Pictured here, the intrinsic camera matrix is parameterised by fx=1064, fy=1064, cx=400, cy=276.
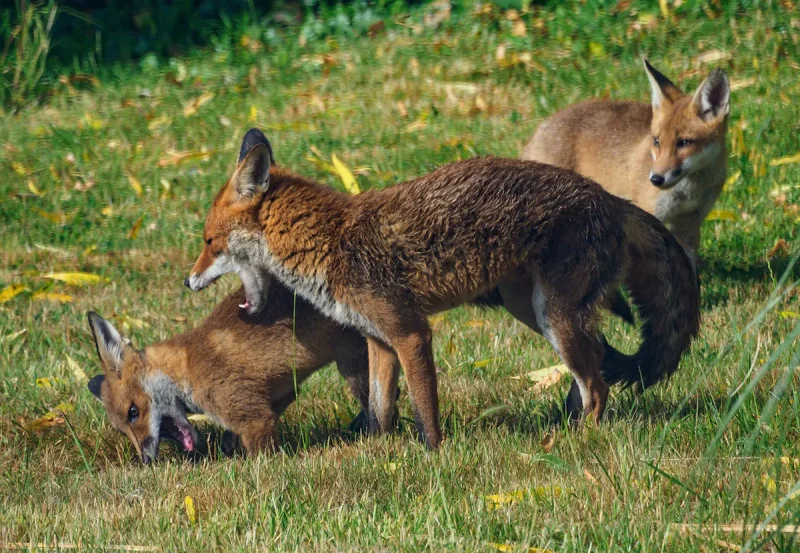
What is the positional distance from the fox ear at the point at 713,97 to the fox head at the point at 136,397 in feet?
14.5

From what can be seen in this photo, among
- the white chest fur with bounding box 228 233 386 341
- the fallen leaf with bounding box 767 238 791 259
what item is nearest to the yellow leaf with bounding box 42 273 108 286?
the white chest fur with bounding box 228 233 386 341

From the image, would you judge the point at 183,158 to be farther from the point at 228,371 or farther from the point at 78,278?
the point at 228,371

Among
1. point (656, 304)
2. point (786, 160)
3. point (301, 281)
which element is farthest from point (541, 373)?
point (786, 160)

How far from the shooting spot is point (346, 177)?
9.71 m

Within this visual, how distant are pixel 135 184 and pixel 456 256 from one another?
620 centimetres

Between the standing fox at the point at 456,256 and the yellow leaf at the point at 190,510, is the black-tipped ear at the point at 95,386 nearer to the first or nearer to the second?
the standing fox at the point at 456,256

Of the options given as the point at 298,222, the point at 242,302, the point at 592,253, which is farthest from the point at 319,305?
the point at 592,253

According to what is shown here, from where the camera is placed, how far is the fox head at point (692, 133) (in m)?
7.70

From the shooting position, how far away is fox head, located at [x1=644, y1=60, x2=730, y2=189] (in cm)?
770

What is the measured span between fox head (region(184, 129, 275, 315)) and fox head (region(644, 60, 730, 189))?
10.8 feet

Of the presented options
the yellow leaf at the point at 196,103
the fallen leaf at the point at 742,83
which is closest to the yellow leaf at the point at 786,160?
the fallen leaf at the point at 742,83

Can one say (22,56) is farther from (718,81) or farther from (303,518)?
(303,518)

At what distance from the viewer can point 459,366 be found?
663cm

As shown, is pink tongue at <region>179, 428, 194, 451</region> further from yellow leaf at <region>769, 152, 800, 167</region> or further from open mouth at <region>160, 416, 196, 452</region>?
yellow leaf at <region>769, 152, 800, 167</region>
